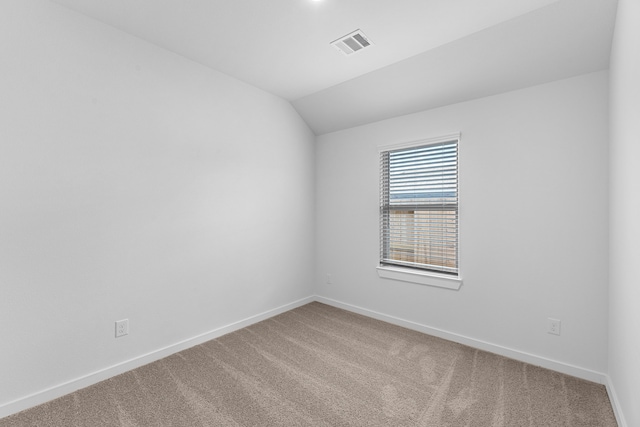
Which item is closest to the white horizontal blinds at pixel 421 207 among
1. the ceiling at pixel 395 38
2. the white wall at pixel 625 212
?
the ceiling at pixel 395 38

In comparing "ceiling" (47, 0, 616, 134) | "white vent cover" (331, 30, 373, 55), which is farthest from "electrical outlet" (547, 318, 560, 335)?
"white vent cover" (331, 30, 373, 55)

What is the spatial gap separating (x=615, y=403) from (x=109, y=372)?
11.3 ft

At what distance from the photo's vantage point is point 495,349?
2.54 m

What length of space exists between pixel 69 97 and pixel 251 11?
139 centimetres

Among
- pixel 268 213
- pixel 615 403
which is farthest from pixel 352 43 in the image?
pixel 615 403

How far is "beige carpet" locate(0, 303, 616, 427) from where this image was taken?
5.68 ft

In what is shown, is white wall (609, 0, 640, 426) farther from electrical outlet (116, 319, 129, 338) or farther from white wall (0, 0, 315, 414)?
electrical outlet (116, 319, 129, 338)

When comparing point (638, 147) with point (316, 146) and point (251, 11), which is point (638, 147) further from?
point (316, 146)

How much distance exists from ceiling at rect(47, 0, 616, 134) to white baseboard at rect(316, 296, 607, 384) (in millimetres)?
2245

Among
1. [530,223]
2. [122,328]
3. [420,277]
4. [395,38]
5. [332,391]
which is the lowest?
[332,391]

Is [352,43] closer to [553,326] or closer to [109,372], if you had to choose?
[553,326]

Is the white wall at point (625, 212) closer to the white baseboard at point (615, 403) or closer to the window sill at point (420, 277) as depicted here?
the white baseboard at point (615, 403)

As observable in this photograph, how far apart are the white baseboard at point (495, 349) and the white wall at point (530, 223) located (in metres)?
0.03

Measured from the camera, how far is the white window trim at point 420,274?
2792 mm
